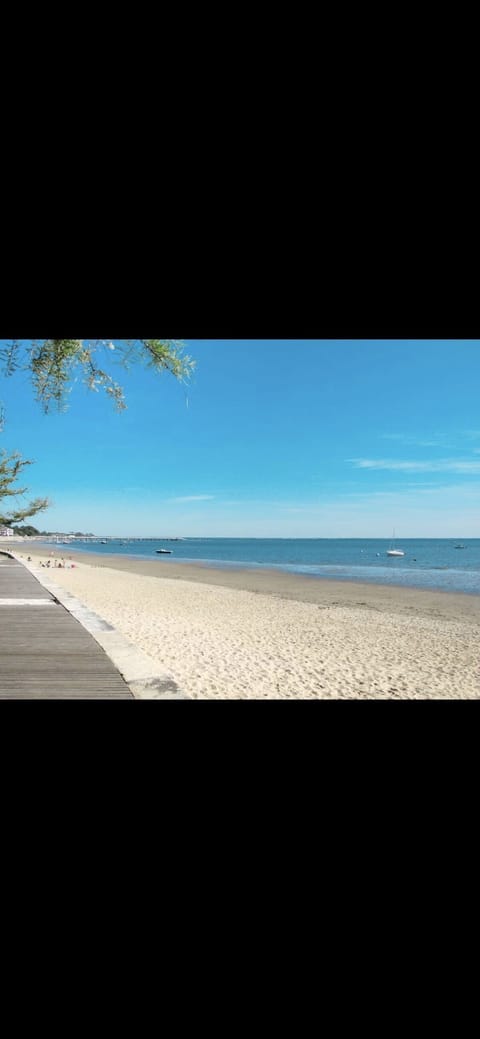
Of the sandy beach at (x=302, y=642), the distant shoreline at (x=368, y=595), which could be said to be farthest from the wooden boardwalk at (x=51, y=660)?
the distant shoreline at (x=368, y=595)

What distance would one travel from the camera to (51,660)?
4.05m

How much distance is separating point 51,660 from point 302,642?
5.07 meters

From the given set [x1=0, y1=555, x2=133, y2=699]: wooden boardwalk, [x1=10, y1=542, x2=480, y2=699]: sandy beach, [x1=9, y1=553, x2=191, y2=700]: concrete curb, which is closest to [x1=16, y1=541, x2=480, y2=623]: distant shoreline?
[x1=10, y1=542, x2=480, y2=699]: sandy beach

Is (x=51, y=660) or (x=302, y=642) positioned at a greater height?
(x=51, y=660)

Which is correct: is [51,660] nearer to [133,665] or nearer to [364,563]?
[133,665]

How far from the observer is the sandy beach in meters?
5.44

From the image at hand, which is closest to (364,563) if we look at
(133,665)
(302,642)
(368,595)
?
(368,595)

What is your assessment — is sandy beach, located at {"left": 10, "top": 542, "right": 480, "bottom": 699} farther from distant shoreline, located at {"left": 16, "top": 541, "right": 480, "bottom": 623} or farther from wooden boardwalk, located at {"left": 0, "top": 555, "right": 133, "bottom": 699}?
wooden boardwalk, located at {"left": 0, "top": 555, "right": 133, "bottom": 699}

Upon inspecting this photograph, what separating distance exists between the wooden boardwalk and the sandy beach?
1.16 m

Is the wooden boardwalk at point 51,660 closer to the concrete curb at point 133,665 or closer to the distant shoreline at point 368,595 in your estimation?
the concrete curb at point 133,665
